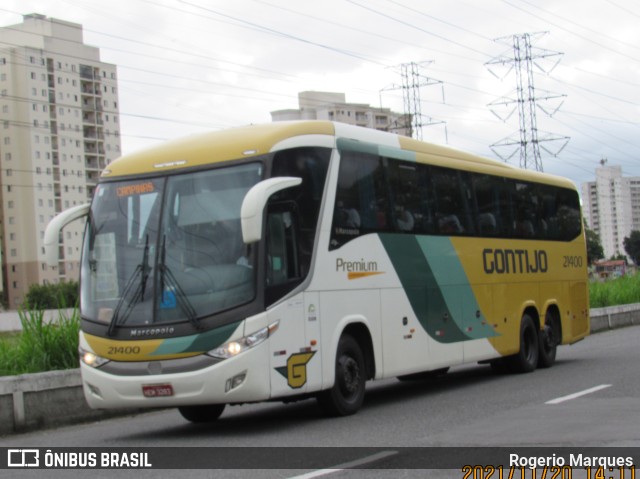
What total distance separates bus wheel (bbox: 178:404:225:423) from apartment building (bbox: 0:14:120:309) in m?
110

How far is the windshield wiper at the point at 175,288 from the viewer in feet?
37.9

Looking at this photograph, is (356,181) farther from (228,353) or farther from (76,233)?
(76,233)

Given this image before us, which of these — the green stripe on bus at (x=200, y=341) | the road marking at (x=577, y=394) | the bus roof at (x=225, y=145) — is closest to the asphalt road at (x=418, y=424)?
the road marking at (x=577, y=394)

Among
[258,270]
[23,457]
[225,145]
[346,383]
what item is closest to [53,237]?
[225,145]

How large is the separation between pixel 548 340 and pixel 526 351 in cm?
Result: 107

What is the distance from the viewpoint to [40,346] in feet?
51.2

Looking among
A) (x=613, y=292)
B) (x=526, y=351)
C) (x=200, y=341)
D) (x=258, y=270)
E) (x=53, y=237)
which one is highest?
(x=53, y=237)

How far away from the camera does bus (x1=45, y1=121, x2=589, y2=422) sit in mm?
11508

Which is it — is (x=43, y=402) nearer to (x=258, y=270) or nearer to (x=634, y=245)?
(x=258, y=270)

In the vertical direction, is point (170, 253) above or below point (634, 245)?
below

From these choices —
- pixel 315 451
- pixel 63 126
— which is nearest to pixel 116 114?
pixel 63 126

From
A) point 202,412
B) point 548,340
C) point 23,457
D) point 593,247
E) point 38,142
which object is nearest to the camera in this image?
point 23,457

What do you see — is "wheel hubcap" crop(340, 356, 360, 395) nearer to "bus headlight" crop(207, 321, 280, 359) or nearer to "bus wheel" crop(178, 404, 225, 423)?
"bus wheel" crop(178, 404, 225, 423)

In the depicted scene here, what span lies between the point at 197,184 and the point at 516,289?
839cm
